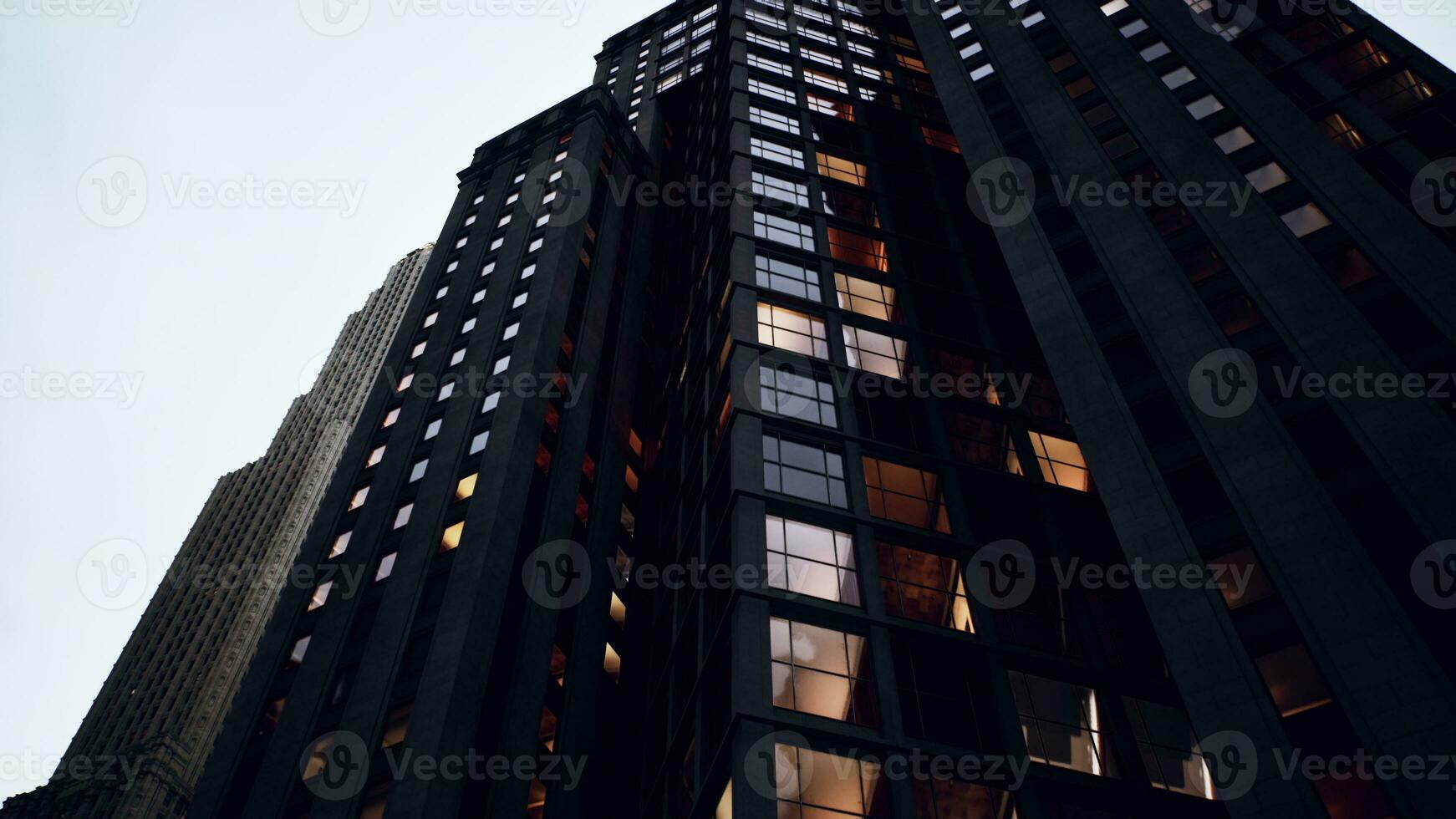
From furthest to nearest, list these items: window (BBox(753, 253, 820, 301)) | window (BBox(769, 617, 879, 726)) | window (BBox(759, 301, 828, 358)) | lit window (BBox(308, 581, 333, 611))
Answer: lit window (BBox(308, 581, 333, 611)) → window (BBox(753, 253, 820, 301)) → window (BBox(759, 301, 828, 358)) → window (BBox(769, 617, 879, 726))

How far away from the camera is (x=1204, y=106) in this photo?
4706 centimetres

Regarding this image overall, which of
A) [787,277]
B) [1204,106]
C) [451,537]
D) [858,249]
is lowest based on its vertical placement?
[451,537]

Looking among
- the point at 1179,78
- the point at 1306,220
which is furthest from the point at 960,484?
the point at 1179,78

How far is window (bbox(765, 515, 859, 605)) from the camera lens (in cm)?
3266

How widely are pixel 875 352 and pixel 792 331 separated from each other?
149 inches

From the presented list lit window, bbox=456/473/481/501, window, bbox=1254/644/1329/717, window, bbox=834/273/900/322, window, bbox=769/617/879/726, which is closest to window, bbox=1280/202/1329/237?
window, bbox=834/273/900/322

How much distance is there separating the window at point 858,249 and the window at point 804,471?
597 inches

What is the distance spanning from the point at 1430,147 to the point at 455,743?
148 ft

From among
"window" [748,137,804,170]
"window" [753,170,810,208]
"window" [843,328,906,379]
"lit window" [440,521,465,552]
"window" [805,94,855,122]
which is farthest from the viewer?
"window" [805,94,855,122]

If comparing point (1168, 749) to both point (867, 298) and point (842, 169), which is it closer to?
point (867, 298)

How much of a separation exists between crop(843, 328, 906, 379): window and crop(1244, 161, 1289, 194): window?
15920 millimetres

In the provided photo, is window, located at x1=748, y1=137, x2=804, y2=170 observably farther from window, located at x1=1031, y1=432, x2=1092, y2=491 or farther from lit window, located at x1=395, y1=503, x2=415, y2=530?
lit window, located at x1=395, y1=503, x2=415, y2=530

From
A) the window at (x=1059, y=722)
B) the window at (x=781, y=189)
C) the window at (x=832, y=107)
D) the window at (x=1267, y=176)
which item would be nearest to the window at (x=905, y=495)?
the window at (x=1059, y=722)

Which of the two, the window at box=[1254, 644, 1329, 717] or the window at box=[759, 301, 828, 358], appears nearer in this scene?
the window at box=[1254, 644, 1329, 717]
